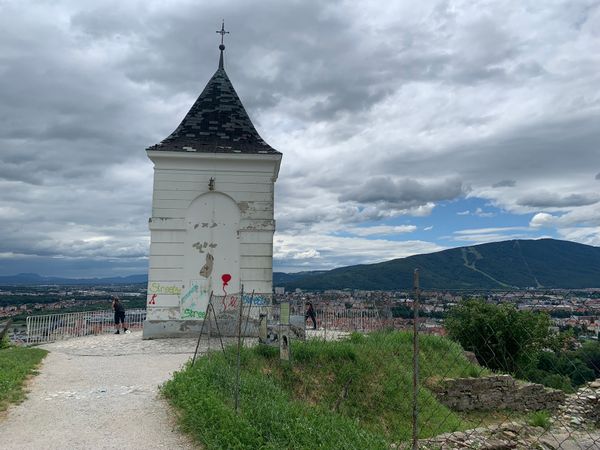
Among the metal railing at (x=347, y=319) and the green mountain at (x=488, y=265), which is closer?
the metal railing at (x=347, y=319)

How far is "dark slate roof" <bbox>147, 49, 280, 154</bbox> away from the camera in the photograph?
57.7 feet

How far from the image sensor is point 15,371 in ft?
33.5

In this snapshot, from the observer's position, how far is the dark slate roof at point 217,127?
17.6 m

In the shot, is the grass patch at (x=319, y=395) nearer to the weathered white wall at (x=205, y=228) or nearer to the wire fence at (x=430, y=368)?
the wire fence at (x=430, y=368)

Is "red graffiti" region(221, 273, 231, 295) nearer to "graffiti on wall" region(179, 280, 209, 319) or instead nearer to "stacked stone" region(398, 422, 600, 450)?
"graffiti on wall" region(179, 280, 209, 319)

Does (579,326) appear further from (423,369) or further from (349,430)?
(423,369)

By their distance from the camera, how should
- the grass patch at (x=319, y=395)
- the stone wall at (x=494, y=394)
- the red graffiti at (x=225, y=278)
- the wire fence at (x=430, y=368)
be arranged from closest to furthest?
the grass patch at (x=319, y=395) < the wire fence at (x=430, y=368) < the stone wall at (x=494, y=394) < the red graffiti at (x=225, y=278)

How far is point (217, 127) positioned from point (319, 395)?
12.0 m

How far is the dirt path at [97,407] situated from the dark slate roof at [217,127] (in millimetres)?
7870

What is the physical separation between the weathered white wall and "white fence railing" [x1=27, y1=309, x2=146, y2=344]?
10.4ft

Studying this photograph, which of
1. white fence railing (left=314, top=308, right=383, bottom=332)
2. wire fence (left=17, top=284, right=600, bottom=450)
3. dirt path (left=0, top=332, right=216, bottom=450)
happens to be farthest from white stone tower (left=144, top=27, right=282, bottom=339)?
white fence railing (left=314, top=308, right=383, bottom=332)

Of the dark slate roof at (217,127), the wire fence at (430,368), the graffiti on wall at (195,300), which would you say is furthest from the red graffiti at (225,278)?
the dark slate roof at (217,127)

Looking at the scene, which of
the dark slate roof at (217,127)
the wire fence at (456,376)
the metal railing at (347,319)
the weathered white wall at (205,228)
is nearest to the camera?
the wire fence at (456,376)

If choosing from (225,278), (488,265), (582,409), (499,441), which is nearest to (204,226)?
(225,278)
